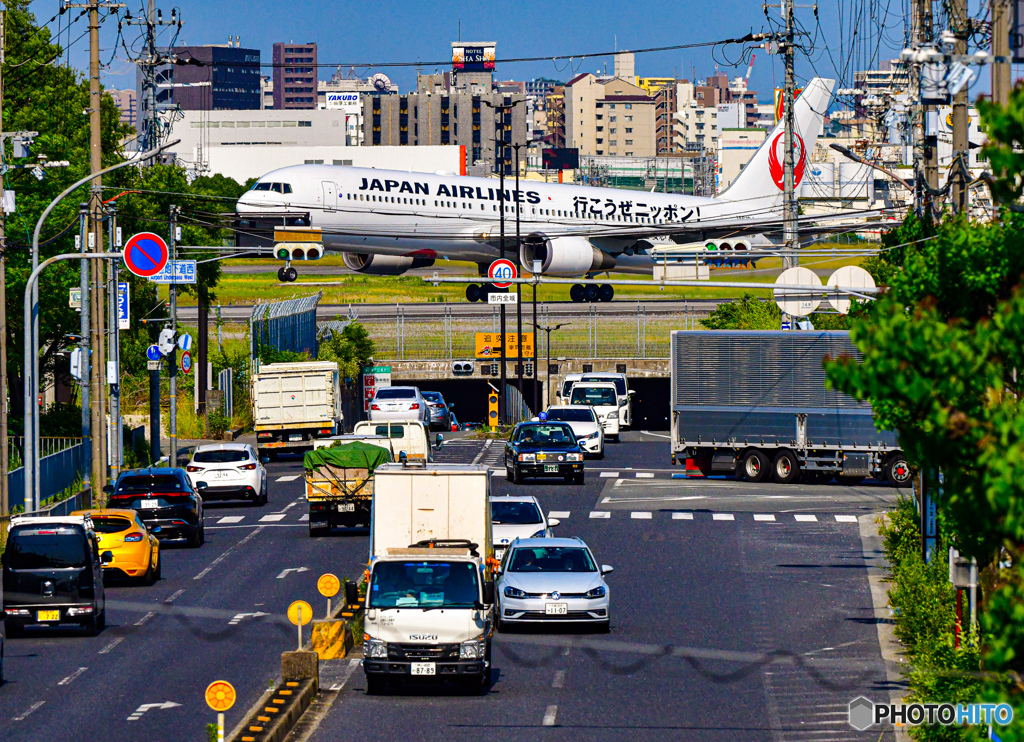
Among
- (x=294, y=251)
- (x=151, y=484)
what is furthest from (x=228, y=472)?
(x=294, y=251)

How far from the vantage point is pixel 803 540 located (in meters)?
33.4

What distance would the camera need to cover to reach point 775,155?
241 feet

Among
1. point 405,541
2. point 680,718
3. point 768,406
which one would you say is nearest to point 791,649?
point 680,718

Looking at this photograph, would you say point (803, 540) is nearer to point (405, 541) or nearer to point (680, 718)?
point (405, 541)

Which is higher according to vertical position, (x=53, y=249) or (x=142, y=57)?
(x=142, y=57)

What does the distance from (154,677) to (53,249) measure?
34.7m

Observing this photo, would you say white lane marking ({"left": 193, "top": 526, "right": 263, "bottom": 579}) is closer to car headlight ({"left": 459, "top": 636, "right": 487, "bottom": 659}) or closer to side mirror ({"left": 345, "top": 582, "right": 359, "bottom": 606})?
side mirror ({"left": 345, "top": 582, "right": 359, "bottom": 606})

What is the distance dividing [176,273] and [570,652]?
23.0m

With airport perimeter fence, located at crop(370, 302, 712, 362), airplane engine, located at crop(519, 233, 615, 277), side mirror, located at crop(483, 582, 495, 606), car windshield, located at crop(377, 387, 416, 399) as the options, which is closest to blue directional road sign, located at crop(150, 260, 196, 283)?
car windshield, located at crop(377, 387, 416, 399)

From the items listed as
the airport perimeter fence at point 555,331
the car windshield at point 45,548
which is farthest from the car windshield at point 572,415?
the car windshield at point 45,548

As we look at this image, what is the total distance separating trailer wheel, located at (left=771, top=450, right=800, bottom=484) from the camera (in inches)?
1701

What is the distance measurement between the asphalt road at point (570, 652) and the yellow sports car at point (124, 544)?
41 centimetres

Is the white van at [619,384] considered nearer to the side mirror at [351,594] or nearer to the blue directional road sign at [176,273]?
the blue directional road sign at [176,273]

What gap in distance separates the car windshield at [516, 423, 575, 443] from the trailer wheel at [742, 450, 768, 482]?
5102mm
